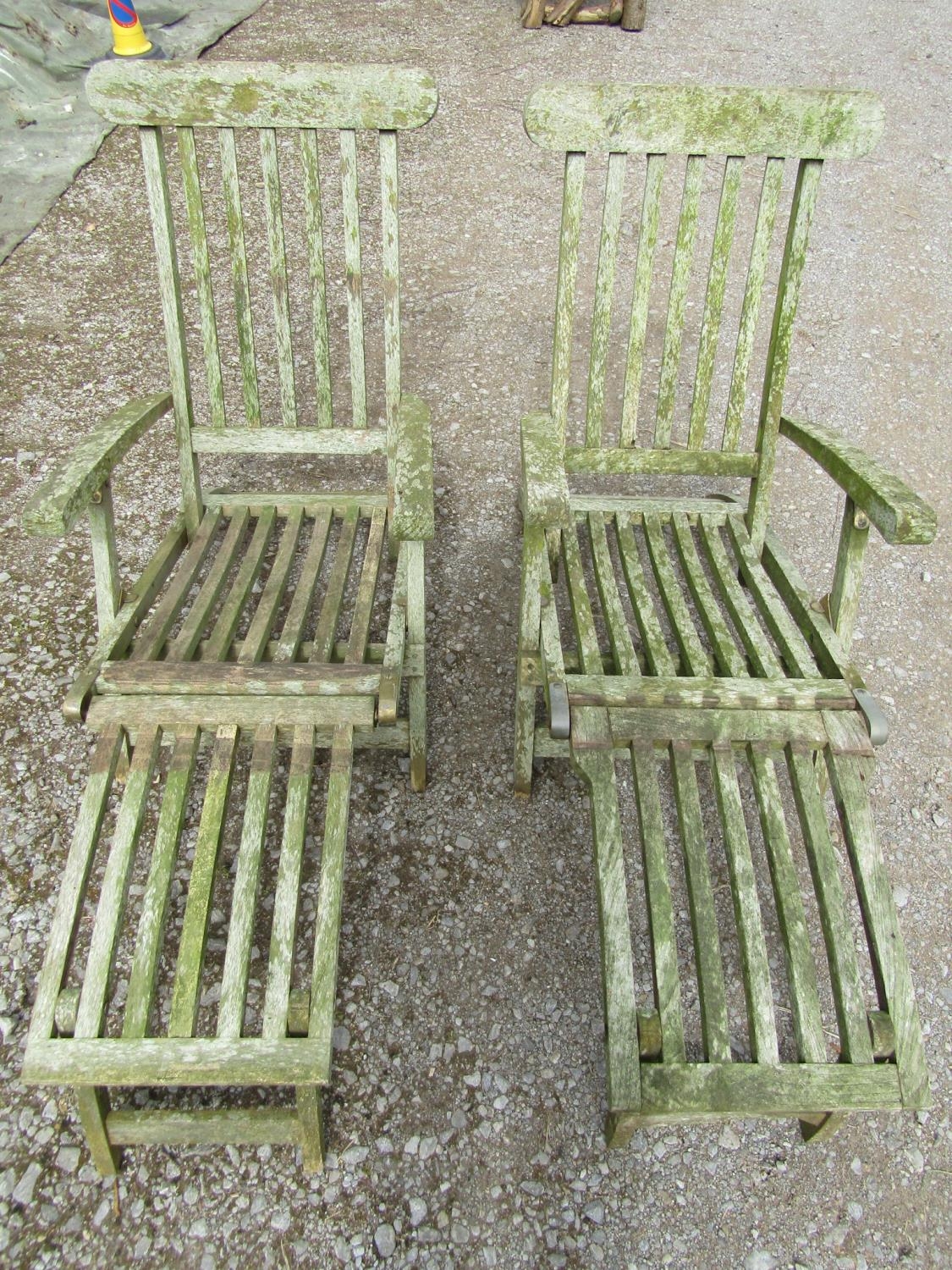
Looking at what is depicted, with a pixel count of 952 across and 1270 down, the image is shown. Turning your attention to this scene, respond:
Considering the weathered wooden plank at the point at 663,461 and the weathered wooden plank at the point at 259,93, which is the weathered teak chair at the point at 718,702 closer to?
the weathered wooden plank at the point at 663,461

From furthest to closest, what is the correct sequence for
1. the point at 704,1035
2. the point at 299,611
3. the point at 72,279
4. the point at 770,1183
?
1. the point at 72,279
2. the point at 299,611
3. the point at 770,1183
4. the point at 704,1035

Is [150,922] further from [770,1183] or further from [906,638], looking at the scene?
[906,638]

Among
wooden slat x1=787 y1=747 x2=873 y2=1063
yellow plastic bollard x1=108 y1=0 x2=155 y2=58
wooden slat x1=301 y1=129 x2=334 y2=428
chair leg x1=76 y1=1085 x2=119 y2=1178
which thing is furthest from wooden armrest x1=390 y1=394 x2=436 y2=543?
yellow plastic bollard x1=108 y1=0 x2=155 y2=58

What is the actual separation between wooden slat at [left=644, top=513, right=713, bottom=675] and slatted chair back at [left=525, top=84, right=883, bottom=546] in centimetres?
16

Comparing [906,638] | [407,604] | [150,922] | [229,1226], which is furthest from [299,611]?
[906,638]

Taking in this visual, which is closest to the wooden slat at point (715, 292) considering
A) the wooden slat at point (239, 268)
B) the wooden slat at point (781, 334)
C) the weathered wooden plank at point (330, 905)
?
the wooden slat at point (781, 334)

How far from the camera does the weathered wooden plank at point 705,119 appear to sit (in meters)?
1.99

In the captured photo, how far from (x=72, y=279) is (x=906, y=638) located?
376 centimetres

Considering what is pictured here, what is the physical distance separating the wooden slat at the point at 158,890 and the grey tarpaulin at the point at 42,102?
3458mm

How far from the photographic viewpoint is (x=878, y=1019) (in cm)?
161

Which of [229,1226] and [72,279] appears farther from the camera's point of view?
[72,279]

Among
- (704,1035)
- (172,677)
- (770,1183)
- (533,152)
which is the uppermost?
(533,152)

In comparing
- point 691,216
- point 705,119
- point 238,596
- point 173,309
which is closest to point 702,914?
point 238,596

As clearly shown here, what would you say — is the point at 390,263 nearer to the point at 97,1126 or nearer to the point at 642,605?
the point at 642,605
